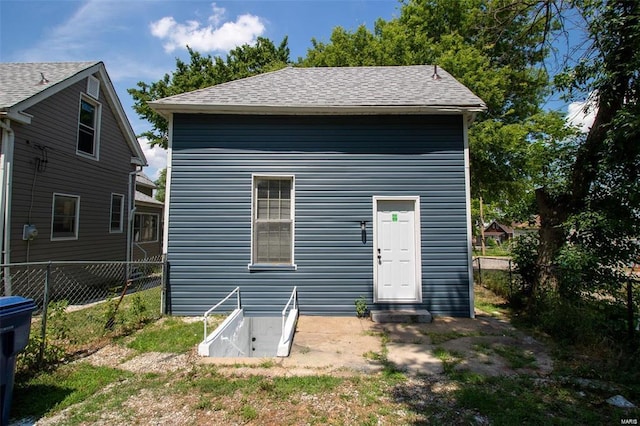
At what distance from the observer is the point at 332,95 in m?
6.52

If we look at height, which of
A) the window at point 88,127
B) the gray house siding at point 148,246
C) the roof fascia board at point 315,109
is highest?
the window at point 88,127

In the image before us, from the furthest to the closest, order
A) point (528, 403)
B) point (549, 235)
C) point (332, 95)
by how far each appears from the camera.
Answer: point (332, 95) → point (549, 235) → point (528, 403)

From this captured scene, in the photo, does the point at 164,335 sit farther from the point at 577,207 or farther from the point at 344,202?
the point at 577,207

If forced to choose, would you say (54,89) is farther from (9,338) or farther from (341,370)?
(341,370)

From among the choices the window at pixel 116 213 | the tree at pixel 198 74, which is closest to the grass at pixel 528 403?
the window at pixel 116 213

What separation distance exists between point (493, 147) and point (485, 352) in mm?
9128

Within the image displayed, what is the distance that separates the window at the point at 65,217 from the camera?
8.04 metres

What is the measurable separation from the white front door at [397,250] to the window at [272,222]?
1.70 metres

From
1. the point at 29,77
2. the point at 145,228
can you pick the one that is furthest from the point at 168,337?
the point at 145,228

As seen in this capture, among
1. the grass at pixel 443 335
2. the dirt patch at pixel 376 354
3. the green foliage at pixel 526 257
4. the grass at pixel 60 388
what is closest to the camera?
the grass at pixel 60 388

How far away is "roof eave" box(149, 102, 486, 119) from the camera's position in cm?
593

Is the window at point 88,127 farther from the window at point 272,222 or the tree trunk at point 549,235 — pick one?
the tree trunk at point 549,235

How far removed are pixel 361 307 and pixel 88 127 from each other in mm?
9375

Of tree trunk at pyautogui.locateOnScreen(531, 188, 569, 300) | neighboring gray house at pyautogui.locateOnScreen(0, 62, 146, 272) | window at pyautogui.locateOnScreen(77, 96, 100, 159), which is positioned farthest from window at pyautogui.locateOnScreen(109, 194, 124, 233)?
tree trunk at pyautogui.locateOnScreen(531, 188, 569, 300)
